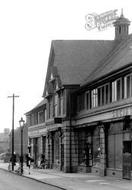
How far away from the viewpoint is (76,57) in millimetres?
51000

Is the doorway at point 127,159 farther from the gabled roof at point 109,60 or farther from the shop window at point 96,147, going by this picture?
the gabled roof at point 109,60

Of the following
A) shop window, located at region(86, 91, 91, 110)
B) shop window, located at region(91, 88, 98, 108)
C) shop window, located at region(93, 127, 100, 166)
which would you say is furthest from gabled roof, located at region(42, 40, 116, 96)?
shop window, located at region(93, 127, 100, 166)

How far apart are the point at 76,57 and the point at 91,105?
9.47m

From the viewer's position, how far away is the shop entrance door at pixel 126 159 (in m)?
33.1

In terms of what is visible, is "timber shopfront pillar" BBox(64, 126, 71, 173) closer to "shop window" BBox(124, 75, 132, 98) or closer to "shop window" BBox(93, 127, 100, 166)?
"shop window" BBox(93, 127, 100, 166)

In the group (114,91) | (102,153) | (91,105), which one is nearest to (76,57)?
(91,105)

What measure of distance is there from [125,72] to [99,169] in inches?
362

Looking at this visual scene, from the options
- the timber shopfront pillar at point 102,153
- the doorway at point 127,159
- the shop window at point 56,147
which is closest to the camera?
the doorway at point 127,159

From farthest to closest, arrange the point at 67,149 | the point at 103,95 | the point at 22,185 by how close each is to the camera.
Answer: the point at 67,149, the point at 103,95, the point at 22,185

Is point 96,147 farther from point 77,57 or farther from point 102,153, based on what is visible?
point 77,57

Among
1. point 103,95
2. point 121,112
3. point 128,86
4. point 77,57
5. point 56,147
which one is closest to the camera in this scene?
point 128,86

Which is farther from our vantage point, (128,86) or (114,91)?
(114,91)

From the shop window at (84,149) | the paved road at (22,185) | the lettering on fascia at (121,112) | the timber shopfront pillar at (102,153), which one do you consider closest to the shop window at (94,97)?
the timber shopfront pillar at (102,153)

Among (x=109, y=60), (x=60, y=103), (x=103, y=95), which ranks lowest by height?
(x=103, y=95)
